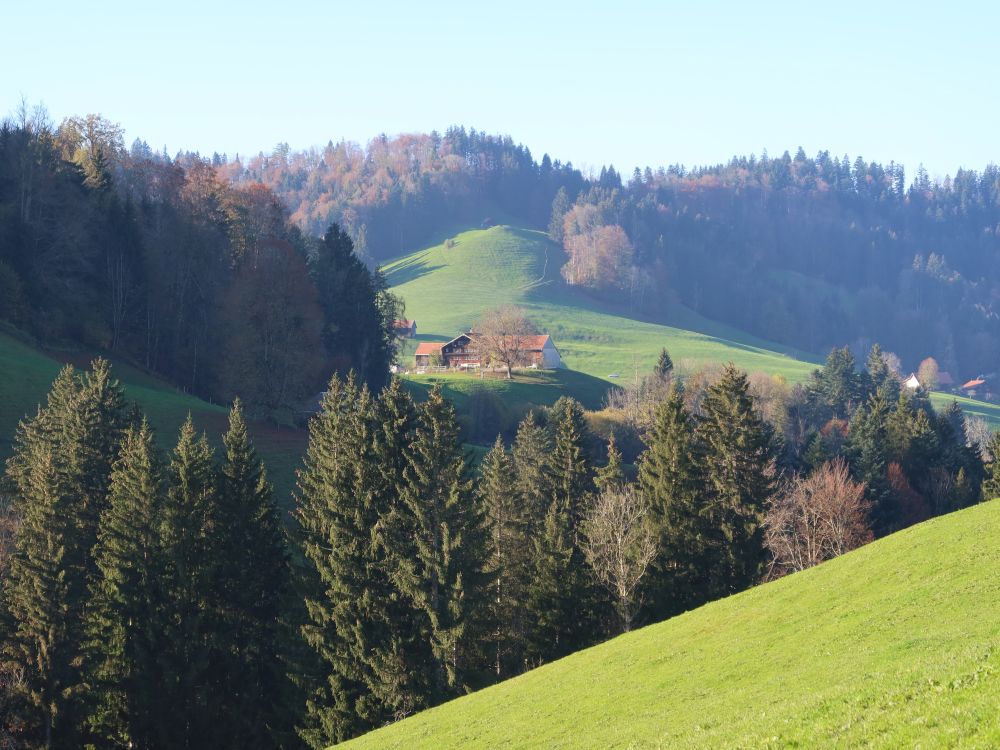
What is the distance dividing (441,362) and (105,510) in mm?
111431

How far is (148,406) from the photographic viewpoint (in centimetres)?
7494

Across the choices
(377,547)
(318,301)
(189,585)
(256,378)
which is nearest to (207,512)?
(189,585)

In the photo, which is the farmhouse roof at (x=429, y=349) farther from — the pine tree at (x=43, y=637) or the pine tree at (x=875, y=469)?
the pine tree at (x=43, y=637)

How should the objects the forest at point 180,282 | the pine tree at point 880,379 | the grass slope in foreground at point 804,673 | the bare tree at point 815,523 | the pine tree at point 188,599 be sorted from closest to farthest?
the grass slope in foreground at point 804,673
the pine tree at point 188,599
the bare tree at point 815,523
the forest at point 180,282
the pine tree at point 880,379

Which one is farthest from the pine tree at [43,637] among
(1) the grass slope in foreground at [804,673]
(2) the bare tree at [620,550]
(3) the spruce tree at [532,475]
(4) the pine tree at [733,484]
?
(4) the pine tree at [733,484]

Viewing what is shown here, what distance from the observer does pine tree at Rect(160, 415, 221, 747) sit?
41.8 m

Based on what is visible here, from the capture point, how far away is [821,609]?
3055cm

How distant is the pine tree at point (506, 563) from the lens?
46.9m

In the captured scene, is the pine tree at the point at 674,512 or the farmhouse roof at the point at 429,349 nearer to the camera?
the pine tree at the point at 674,512

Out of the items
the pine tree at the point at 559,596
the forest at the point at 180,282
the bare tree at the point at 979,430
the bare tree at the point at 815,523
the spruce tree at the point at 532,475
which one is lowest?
the bare tree at the point at 979,430

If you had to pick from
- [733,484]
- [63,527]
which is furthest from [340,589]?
[733,484]

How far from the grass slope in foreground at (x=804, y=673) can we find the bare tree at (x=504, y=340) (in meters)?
104

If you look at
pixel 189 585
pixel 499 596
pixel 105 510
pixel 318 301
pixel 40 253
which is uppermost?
pixel 40 253

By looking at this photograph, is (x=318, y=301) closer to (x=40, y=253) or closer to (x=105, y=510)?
(x=40, y=253)
